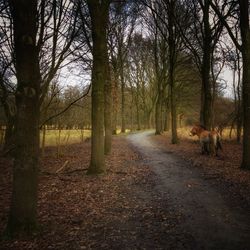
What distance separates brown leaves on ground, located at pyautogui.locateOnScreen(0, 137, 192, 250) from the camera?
18.1 ft

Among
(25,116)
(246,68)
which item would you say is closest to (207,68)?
(246,68)

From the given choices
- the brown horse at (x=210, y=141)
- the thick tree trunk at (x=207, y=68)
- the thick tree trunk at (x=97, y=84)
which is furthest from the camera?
the thick tree trunk at (x=207, y=68)

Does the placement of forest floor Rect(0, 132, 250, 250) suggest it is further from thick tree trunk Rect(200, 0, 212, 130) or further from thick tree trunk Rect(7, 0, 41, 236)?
thick tree trunk Rect(200, 0, 212, 130)

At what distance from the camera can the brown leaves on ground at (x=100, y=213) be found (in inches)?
217

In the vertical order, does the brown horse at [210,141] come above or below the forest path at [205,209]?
above

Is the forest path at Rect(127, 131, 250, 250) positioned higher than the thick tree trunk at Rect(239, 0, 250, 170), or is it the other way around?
the thick tree trunk at Rect(239, 0, 250, 170)

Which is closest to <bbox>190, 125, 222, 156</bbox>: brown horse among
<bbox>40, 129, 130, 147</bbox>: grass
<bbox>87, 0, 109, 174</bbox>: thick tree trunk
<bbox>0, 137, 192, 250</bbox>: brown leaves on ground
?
<bbox>0, 137, 192, 250</bbox>: brown leaves on ground

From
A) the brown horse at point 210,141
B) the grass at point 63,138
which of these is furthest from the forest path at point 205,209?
the grass at point 63,138

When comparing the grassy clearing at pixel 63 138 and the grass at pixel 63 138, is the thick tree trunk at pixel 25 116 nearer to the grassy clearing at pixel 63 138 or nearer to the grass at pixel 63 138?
the grass at pixel 63 138

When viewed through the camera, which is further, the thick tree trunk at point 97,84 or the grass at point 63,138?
the grass at point 63,138

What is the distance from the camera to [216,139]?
15992 millimetres

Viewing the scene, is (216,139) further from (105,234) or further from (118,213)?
(105,234)

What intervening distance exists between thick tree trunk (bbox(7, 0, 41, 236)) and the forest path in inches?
124

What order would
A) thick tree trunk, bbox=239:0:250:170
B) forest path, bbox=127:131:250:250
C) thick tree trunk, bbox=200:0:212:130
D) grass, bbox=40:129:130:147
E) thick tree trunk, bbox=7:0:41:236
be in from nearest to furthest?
forest path, bbox=127:131:250:250
thick tree trunk, bbox=7:0:41:236
thick tree trunk, bbox=239:0:250:170
thick tree trunk, bbox=200:0:212:130
grass, bbox=40:129:130:147
